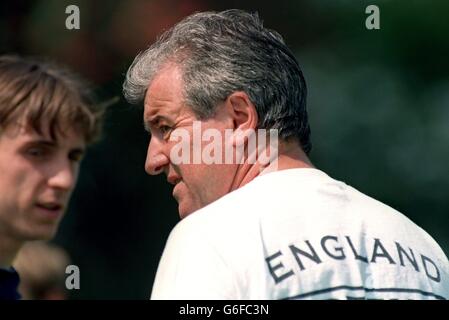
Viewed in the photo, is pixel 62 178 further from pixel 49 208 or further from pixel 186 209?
pixel 186 209

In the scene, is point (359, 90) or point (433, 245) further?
point (359, 90)

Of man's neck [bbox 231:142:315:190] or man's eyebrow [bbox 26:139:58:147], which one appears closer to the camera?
man's eyebrow [bbox 26:139:58:147]

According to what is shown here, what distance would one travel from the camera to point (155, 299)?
242 centimetres

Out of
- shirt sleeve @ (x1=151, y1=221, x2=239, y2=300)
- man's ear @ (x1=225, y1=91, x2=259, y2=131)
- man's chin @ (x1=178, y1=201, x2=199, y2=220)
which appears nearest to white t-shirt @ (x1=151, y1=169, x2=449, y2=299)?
shirt sleeve @ (x1=151, y1=221, x2=239, y2=300)

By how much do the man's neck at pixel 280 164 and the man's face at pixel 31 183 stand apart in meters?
0.66

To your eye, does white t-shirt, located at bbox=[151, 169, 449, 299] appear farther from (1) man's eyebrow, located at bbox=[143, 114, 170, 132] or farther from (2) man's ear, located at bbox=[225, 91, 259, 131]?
(1) man's eyebrow, located at bbox=[143, 114, 170, 132]

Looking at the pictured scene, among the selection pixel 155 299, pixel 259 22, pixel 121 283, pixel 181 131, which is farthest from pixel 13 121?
pixel 121 283

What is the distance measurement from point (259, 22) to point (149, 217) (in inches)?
85.7

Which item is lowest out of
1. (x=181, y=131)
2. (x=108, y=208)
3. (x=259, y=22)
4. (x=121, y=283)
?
(x=121, y=283)

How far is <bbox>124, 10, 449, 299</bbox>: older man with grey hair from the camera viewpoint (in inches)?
94.0

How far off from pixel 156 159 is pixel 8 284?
0.89 meters

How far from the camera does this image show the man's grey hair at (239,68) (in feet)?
9.66

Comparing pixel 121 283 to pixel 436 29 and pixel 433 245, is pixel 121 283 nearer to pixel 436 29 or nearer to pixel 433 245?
pixel 436 29

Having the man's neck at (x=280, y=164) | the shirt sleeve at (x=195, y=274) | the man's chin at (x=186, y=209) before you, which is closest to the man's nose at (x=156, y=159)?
the man's chin at (x=186, y=209)
